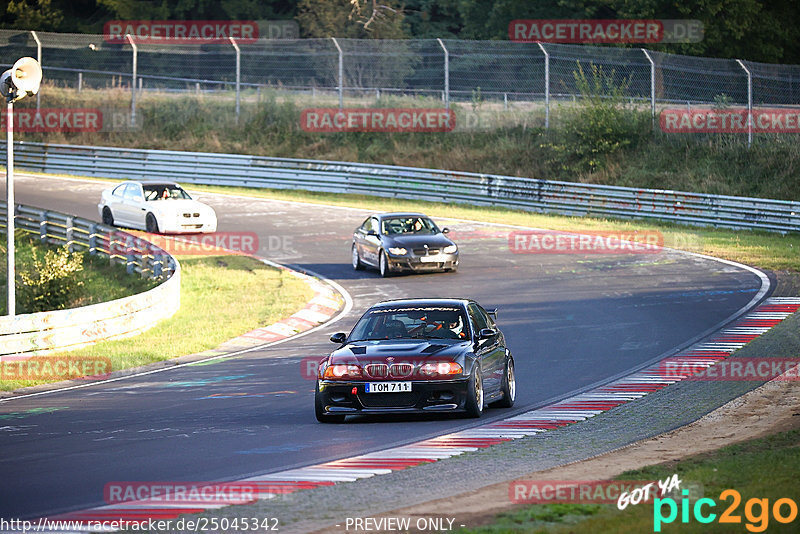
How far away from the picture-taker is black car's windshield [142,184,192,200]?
3172cm

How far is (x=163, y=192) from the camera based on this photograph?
1256 inches

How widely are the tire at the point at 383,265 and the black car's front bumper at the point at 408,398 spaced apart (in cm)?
1364

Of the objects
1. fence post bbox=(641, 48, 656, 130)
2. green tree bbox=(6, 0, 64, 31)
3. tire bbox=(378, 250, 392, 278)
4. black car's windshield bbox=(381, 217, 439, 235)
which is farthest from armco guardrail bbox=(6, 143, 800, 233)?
green tree bbox=(6, 0, 64, 31)

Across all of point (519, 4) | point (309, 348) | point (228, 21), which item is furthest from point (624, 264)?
point (228, 21)

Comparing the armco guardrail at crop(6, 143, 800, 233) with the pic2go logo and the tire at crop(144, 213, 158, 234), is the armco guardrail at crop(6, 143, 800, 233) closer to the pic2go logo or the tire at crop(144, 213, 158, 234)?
the tire at crop(144, 213, 158, 234)

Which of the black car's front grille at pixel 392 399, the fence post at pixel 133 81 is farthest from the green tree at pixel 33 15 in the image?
the black car's front grille at pixel 392 399

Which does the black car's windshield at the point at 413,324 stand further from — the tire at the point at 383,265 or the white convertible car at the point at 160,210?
the white convertible car at the point at 160,210

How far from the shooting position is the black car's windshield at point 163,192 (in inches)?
1249

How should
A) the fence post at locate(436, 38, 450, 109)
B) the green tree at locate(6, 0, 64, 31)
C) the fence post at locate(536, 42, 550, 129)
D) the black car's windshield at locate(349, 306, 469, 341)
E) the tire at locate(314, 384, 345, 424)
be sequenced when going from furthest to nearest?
the green tree at locate(6, 0, 64, 31) < the fence post at locate(436, 38, 450, 109) < the fence post at locate(536, 42, 550, 129) < the black car's windshield at locate(349, 306, 469, 341) < the tire at locate(314, 384, 345, 424)

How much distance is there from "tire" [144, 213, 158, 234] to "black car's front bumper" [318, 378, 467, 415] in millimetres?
20554

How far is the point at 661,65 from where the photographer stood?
1439 inches

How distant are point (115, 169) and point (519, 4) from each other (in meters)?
27.6

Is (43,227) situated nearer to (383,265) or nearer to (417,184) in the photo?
(383,265)

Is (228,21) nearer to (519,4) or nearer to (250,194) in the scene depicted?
(519,4)
